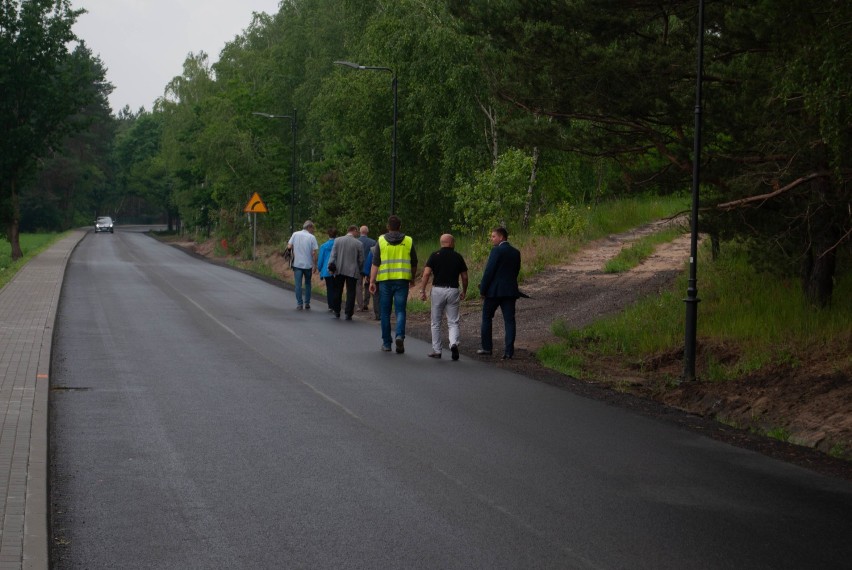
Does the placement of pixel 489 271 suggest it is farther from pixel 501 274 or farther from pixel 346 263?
pixel 346 263

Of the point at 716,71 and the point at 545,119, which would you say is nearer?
the point at 716,71

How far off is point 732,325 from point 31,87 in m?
40.2

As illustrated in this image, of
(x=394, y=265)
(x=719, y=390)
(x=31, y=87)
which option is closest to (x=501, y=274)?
(x=394, y=265)

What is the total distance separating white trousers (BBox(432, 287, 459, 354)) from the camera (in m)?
16.0

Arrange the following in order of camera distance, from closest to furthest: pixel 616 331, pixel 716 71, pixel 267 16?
1. pixel 716 71
2. pixel 616 331
3. pixel 267 16

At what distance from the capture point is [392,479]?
8.09 meters

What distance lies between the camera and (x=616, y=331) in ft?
57.2

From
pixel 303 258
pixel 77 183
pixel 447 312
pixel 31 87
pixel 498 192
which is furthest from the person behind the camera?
pixel 77 183

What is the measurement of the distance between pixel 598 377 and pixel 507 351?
6.35ft

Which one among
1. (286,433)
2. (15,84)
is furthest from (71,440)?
(15,84)

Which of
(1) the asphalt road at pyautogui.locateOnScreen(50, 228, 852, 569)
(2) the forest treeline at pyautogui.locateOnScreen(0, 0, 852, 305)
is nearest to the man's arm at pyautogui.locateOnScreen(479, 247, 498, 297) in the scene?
(1) the asphalt road at pyautogui.locateOnScreen(50, 228, 852, 569)

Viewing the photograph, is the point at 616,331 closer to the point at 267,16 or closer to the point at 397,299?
the point at 397,299

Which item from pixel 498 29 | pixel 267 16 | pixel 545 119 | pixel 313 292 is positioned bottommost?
pixel 313 292

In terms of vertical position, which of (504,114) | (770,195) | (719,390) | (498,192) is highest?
(504,114)
